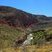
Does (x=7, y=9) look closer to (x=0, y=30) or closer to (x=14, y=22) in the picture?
(x=14, y=22)

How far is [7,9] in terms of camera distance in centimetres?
5934

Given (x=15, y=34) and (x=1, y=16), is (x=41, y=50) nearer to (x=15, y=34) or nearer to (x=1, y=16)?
(x=15, y=34)

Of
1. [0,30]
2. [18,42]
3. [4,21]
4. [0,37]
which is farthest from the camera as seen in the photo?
[4,21]

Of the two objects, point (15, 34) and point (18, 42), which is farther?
point (15, 34)

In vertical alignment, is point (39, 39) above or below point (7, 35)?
below

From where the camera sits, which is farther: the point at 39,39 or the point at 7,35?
the point at 7,35

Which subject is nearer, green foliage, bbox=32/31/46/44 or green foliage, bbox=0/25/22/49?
green foliage, bbox=32/31/46/44

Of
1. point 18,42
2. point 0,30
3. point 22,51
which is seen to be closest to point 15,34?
point 0,30

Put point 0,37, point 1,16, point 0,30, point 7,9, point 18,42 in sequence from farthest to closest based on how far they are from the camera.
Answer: point 7,9, point 1,16, point 0,30, point 0,37, point 18,42

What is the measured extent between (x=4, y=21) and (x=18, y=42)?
52.8ft

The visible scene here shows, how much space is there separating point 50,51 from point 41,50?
3.36ft

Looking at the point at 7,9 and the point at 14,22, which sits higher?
the point at 7,9

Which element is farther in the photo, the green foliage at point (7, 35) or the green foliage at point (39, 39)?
the green foliage at point (7, 35)

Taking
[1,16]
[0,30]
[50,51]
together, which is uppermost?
[1,16]
